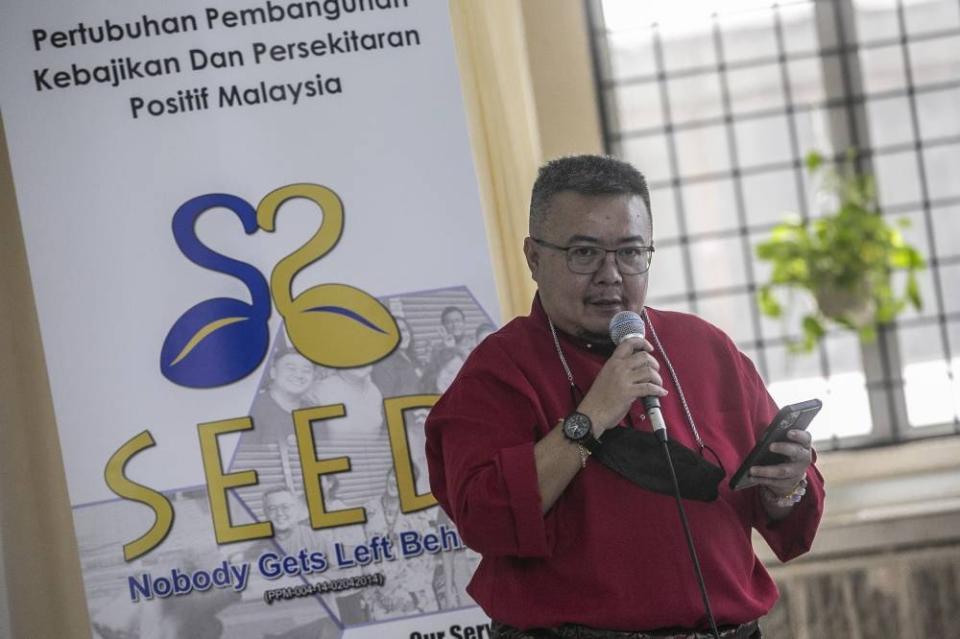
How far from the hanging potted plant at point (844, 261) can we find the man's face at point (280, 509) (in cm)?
290

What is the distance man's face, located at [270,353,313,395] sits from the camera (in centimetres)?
272

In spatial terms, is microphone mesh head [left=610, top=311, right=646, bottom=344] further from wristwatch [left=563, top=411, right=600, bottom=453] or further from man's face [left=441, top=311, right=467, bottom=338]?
man's face [left=441, top=311, right=467, bottom=338]

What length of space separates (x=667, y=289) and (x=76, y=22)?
3.10 metres

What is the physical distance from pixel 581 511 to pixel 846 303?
327 centimetres

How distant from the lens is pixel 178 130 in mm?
2729

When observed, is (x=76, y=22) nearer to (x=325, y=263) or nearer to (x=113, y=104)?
(x=113, y=104)

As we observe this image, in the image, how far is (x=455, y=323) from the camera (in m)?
2.79

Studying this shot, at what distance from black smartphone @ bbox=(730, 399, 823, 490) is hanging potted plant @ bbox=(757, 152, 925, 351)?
3.10 m

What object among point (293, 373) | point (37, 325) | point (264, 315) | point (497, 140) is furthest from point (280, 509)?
point (497, 140)

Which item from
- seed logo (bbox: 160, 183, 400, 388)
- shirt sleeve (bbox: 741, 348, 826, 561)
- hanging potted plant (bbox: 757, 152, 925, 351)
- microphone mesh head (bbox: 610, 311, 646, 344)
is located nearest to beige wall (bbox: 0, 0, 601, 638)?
seed logo (bbox: 160, 183, 400, 388)

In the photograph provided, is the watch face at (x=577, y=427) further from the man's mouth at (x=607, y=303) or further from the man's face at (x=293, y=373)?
the man's face at (x=293, y=373)

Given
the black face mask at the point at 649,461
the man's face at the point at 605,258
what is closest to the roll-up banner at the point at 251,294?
the man's face at the point at 605,258

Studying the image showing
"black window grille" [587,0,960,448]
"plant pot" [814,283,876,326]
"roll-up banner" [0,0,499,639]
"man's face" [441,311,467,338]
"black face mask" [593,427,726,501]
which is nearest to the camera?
"black face mask" [593,427,726,501]

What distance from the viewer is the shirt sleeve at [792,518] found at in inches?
83.7
